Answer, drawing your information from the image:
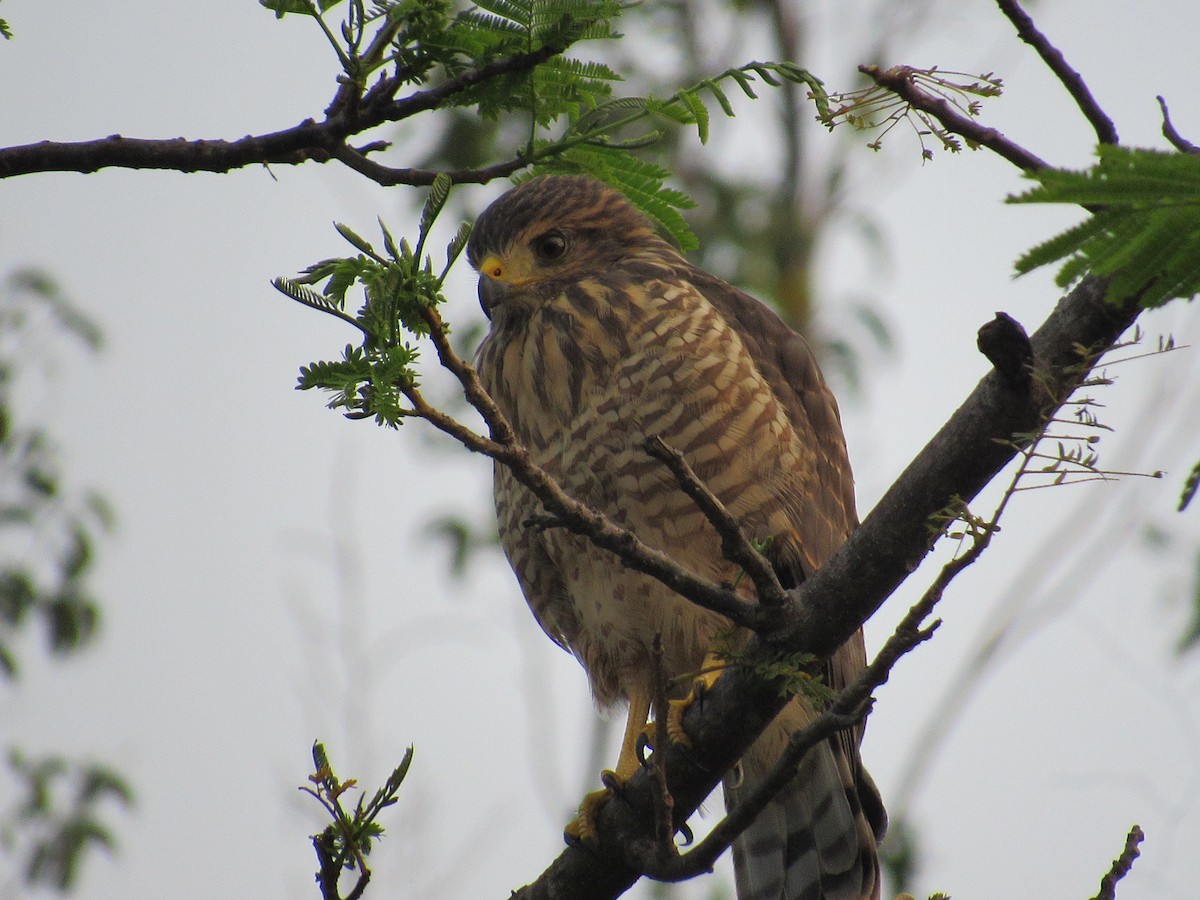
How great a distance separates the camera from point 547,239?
3.93m

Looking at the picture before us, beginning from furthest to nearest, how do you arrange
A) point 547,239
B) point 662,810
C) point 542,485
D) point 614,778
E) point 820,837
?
point 547,239 → point 820,837 → point 614,778 → point 662,810 → point 542,485

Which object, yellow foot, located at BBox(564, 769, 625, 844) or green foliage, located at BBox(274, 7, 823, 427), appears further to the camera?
yellow foot, located at BBox(564, 769, 625, 844)

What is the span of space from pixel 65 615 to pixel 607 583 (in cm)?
361

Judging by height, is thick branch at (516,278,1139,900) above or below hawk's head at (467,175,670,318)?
below

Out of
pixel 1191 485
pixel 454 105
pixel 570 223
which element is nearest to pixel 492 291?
pixel 570 223

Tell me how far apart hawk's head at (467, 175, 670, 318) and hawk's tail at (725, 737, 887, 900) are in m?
1.57

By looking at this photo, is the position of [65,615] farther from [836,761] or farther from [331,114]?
[331,114]

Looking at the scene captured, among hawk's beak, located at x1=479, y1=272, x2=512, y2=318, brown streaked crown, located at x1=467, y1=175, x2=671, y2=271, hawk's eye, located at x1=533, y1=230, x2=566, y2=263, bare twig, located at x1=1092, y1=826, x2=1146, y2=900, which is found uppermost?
brown streaked crown, located at x1=467, y1=175, x2=671, y2=271

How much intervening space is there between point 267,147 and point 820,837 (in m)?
2.45

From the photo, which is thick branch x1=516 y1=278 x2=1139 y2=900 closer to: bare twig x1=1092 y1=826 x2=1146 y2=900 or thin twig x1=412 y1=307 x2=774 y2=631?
thin twig x1=412 y1=307 x2=774 y2=631

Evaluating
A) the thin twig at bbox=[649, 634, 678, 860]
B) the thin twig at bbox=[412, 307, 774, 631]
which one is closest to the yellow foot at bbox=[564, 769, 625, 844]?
the thin twig at bbox=[649, 634, 678, 860]

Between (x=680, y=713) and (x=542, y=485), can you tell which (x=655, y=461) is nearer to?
(x=680, y=713)

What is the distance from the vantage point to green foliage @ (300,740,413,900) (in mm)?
2152

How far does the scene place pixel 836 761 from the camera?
3.60 metres
